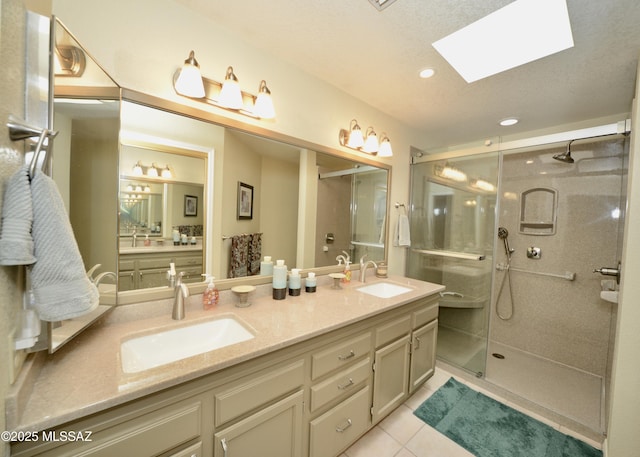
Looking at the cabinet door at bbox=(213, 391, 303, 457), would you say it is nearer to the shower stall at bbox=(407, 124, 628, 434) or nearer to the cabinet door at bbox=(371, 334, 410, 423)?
the cabinet door at bbox=(371, 334, 410, 423)

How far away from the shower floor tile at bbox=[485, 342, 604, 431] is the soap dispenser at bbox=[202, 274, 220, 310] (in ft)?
7.87

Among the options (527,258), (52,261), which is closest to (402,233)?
(527,258)

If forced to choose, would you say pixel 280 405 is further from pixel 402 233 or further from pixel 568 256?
pixel 568 256

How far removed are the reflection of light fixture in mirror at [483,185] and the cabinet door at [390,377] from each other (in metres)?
1.57

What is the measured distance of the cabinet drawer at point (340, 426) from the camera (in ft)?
3.90

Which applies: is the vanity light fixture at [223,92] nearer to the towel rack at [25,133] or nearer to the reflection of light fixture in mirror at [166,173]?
the reflection of light fixture in mirror at [166,173]

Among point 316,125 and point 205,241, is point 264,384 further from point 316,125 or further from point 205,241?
point 316,125

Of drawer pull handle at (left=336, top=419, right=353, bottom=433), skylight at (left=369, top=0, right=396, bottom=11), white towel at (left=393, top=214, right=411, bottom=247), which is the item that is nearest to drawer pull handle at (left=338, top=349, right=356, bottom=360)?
drawer pull handle at (left=336, top=419, right=353, bottom=433)

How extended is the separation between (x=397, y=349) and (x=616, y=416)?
1084 mm

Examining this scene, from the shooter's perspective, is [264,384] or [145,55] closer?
[264,384]

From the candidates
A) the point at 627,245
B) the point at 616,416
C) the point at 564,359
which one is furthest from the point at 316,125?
the point at 564,359

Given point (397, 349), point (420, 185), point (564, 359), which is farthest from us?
point (420, 185)

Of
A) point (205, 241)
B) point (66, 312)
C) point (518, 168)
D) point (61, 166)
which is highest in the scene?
point (518, 168)

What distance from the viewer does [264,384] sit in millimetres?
984
